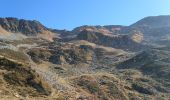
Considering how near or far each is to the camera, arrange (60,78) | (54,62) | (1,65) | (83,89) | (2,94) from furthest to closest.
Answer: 1. (54,62)
2. (60,78)
3. (83,89)
4. (1,65)
5. (2,94)

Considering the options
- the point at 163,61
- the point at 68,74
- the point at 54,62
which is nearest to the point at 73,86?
the point at 68,74

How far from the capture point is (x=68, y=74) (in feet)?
504

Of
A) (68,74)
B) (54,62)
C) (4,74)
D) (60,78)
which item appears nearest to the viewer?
(4,74)

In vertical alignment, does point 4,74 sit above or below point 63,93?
above

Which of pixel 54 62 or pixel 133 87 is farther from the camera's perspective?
pixel 54 62

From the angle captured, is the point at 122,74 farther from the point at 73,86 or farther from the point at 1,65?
the point at 1,65

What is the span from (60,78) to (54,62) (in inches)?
1831

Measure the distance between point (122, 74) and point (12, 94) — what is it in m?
82.1

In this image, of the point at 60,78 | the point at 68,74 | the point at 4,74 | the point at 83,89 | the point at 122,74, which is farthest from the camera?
the point at 122,74

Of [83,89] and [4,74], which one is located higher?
[4,74]

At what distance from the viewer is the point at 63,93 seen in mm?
111812

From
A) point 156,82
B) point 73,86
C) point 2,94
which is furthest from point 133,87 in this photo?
point 2,94

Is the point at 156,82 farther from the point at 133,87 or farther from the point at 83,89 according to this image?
the point at 83,89

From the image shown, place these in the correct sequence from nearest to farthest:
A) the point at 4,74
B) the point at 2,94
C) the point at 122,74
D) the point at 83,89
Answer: the point at 2,94
the point at 4,74
the point at 83,89
the point at 122,74
